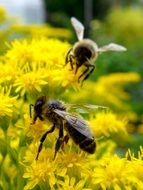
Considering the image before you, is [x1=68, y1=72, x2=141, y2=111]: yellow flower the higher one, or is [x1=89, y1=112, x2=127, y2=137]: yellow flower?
[x1=68, y1=72, x2=141, y2=111]: yellow flower

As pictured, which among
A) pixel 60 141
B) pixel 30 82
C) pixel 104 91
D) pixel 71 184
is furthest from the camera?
pixel 104 91

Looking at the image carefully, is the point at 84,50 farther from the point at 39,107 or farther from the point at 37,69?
the point at 39,107

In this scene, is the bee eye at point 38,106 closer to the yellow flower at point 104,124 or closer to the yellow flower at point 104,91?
the yellow flower at point 104,124

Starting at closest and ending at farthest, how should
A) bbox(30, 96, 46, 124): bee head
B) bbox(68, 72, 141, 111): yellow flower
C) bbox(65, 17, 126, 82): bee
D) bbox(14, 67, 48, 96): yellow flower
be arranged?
bbox(30, 96, 46, 124): bee head < bbox(14, 67, 48, 96): yellow flower < bbox(65, 17, 126, 82): bee < bbox(68, 72, 141, 111): yellow flower

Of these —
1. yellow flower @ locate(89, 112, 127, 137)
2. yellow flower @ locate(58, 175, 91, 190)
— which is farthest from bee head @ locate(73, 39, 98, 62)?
yellow flower @ locate(58, 175, 91, 190)

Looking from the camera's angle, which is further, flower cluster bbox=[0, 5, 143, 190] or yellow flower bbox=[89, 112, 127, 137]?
yellow flower bbox=[89, 112, 127, 137]

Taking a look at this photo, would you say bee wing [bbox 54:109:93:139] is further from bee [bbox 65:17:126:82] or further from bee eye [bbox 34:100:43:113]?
bee [bbox 65:17:126:82]

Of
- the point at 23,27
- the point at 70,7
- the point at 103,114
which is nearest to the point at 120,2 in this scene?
the point at 70,7

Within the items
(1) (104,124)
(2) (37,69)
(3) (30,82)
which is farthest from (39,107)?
(1) (104,124)
